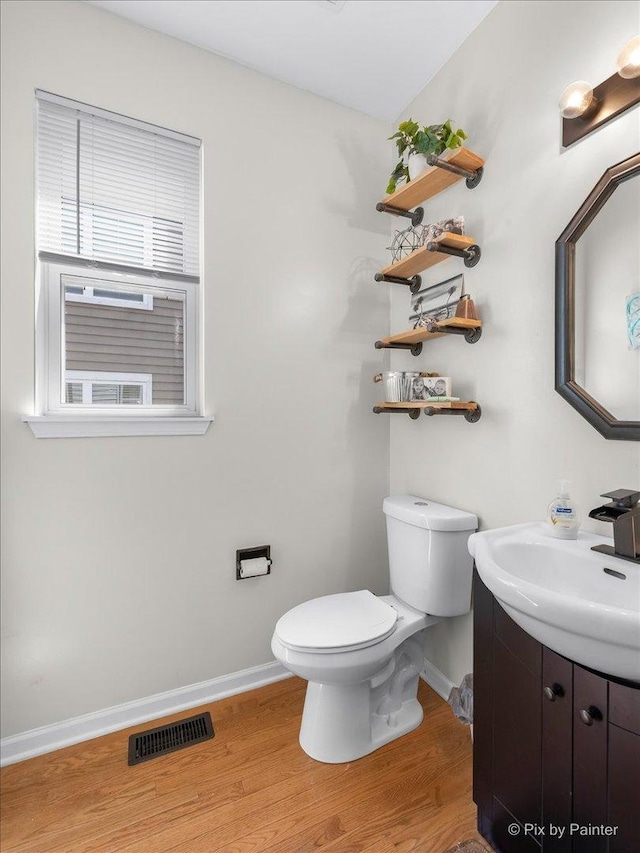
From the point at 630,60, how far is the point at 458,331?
0.80m

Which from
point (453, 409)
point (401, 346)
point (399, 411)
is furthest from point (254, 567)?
point (401, 346)

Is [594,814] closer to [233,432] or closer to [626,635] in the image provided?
[626,635]

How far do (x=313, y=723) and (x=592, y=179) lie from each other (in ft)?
6.26

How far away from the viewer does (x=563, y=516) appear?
1.18 m

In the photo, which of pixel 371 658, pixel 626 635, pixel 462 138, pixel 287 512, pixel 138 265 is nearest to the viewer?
pixel 626 635

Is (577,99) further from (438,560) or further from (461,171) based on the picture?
(438,560)

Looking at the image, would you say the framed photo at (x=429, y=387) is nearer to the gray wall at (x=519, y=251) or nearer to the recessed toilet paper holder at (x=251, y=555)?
the gray wall at (x=519, y=251)

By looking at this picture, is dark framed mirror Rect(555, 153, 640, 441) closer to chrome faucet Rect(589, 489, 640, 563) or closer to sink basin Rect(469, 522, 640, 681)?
chrome faucet Rect(589, 489, 640, 563)

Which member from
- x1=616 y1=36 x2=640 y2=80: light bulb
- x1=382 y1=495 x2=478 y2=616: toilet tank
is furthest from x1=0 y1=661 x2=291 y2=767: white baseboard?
x1=616 y1=36 x2=640 y2=80: light bulb

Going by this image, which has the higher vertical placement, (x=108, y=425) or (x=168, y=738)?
(x=108, y=425)

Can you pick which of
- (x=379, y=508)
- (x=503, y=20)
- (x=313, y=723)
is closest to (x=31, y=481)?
(x=313, y=723)

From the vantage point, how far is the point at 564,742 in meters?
0.89

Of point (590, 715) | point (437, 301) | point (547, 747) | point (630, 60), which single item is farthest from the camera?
point (437, 301)

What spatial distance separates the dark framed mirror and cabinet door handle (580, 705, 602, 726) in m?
0.64
